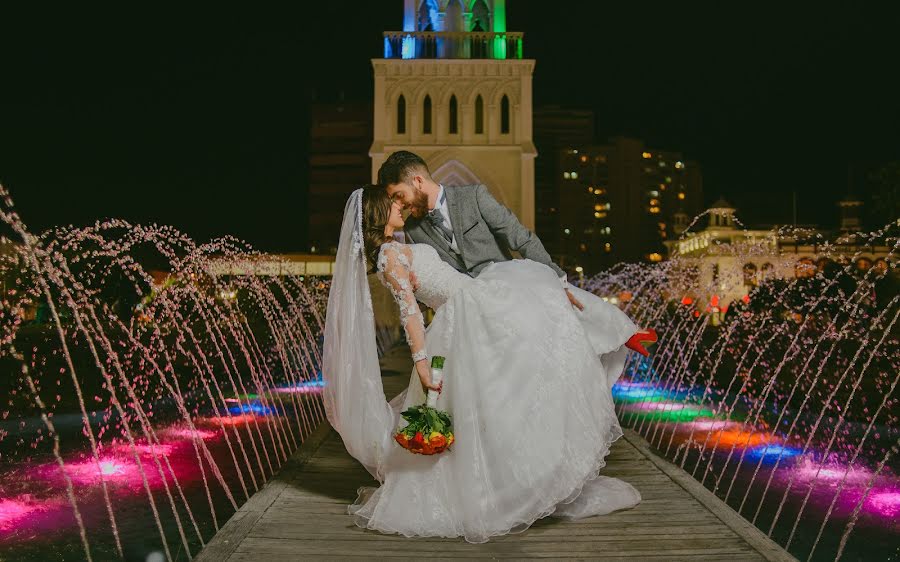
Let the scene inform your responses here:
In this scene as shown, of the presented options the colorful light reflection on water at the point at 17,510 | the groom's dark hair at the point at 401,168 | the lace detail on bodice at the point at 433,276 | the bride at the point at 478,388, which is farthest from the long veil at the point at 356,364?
the colorful light reflection on water at the point at 17,510

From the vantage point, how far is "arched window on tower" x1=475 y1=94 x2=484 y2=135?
1377 inches

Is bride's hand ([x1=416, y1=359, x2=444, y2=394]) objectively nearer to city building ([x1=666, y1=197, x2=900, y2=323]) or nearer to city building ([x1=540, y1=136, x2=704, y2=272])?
city building ([x1=666, y1=197, x2=900, y2=323])

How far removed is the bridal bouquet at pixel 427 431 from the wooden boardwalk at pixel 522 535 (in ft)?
1.72

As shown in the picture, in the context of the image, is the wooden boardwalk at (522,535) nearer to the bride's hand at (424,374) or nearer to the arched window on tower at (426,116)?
the bride's hand at (424,374)

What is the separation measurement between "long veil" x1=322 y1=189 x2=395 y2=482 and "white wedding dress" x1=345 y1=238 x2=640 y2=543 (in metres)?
0.14

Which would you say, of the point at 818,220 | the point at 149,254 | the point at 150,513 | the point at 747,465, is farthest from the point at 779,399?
the point at 818,220

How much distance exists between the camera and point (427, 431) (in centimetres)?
423

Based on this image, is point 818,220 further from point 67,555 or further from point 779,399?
point 67,555

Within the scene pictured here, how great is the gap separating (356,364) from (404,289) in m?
0.66

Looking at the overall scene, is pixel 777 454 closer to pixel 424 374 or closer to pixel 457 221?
pixel 457 221

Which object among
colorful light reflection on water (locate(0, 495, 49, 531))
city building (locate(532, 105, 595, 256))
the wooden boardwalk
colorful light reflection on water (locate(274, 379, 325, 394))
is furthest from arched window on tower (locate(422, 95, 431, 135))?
city building (locate(532, 105, 595, 256))

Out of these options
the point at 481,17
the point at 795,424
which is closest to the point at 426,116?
the point at 481,17

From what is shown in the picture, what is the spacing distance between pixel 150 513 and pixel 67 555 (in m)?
1.06

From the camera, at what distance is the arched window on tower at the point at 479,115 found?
115 ft
